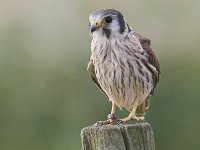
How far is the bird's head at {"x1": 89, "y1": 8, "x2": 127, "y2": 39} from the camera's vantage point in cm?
755

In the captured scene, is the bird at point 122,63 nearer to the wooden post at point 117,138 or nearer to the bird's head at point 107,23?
the bird's head at point 107,23

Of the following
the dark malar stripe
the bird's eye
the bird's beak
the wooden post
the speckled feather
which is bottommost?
the wooden post

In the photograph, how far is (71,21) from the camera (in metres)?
12.9

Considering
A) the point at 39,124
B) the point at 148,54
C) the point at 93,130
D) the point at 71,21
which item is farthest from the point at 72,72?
the point at 93,130

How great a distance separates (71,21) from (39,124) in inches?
86.1

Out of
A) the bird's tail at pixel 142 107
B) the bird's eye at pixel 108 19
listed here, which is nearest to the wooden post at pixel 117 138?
the bird's eye at pixel 108 19

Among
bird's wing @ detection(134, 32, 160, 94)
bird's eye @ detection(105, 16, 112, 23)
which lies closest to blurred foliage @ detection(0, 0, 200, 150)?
bird's wing @ detection(134, 32, 160, 94)

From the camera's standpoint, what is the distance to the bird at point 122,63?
7.86m

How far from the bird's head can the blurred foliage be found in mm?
2348

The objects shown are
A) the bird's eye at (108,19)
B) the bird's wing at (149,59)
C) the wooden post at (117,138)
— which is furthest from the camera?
the bird's wing at (149,59)

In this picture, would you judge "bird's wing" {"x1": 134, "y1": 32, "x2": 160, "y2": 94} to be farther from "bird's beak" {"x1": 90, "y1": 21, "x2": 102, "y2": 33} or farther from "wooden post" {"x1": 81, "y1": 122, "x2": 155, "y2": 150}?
"wooden post" {"x1": 81, "y1": 122, "x2": 155, "y2": 150}

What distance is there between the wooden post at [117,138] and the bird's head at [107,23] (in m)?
1.36

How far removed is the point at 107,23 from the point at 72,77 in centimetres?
374

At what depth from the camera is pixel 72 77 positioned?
1139 centimetres
